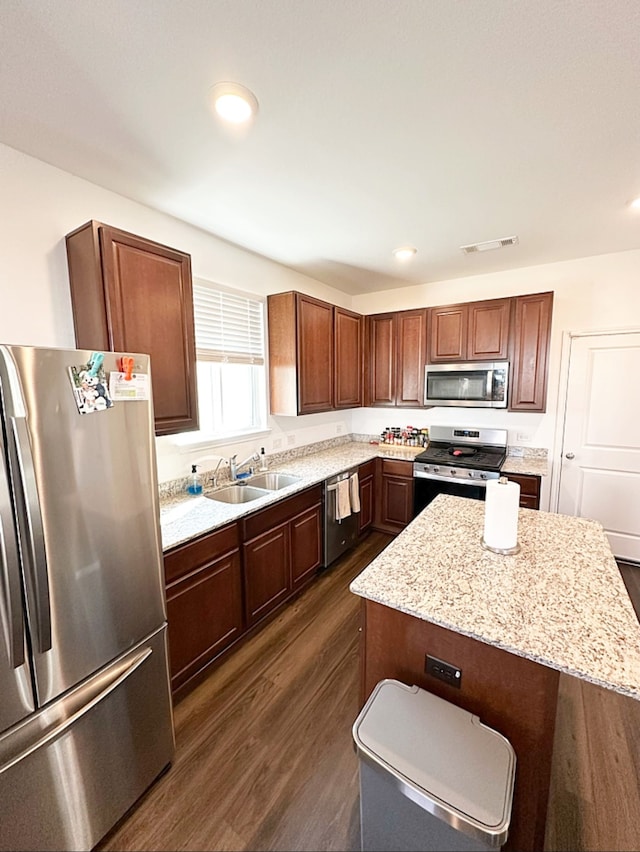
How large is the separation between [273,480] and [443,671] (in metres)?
1.98

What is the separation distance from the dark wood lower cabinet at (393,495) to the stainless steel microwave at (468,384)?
2.43 feet

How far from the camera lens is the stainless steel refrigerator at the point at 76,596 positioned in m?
1.04

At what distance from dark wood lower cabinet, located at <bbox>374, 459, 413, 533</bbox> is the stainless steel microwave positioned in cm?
74

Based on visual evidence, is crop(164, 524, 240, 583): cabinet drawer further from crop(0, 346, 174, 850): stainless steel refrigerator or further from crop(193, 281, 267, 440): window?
crop(193, 281, 267, 440): window

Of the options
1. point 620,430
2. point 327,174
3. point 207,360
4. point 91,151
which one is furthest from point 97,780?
point 620,430

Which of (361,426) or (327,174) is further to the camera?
(361,426)

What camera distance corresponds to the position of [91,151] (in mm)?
1666

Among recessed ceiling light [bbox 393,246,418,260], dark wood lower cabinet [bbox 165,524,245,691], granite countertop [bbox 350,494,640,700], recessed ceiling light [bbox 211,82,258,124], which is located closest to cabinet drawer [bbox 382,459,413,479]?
granite countertop [bbox 350,494,640,700]

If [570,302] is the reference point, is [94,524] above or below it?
below

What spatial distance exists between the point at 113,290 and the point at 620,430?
4017mm

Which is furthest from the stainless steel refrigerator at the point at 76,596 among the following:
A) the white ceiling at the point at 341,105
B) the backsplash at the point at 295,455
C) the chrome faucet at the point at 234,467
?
the chrome faucet at the point at 234,467

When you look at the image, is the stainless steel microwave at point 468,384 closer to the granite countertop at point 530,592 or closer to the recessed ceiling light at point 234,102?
the granite countertop at point 530,592

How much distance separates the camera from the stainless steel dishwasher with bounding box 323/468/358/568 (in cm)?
297

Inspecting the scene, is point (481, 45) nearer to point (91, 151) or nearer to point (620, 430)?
point (91, 151)
